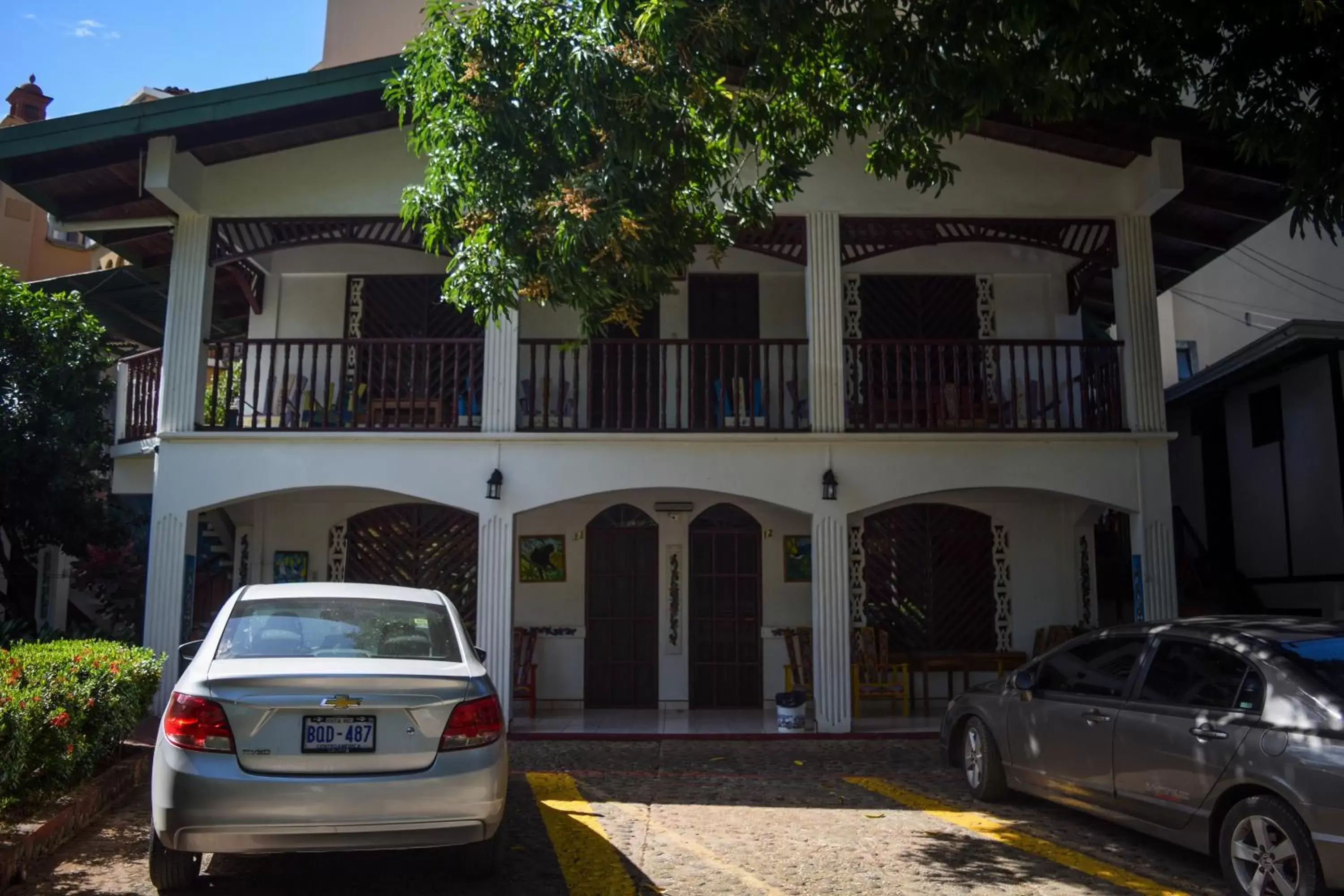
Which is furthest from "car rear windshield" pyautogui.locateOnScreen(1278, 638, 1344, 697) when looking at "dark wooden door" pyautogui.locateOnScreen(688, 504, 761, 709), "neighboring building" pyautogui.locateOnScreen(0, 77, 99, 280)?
"neighboring building" pyautogui.locateOnScreen(0, 77, 99, 280)

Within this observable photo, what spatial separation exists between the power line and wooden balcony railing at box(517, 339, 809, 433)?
8.90 m

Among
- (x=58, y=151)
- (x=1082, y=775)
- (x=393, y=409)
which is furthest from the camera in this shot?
(x=393, y=409)

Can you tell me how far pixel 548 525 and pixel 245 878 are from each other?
806 centimetres

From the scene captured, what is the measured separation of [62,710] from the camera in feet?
19.8

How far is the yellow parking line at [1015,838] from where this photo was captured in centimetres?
571

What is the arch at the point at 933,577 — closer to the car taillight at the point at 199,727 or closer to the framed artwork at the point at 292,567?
the framed artwork at the point at 292,567

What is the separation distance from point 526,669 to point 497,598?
67.2 inches

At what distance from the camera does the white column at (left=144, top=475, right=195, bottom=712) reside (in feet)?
36.6

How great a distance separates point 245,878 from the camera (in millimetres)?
5590

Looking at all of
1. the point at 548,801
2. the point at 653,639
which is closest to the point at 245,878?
the point at 548,801

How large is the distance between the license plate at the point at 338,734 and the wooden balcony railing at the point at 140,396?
8327mm

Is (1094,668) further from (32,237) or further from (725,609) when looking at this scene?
(32,237)

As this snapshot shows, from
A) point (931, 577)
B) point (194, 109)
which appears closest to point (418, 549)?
point (194, 109)

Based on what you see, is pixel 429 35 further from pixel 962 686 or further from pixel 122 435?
pixel 962 686
